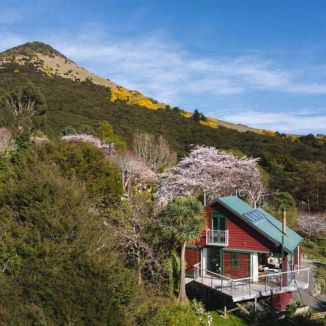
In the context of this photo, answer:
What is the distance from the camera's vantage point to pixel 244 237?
957 inches

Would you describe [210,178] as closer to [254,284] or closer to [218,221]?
[218,221]

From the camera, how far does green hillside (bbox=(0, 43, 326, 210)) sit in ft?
207

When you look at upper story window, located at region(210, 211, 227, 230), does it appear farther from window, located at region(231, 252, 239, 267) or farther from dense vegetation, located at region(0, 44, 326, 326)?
dense vegetation, located at region(0, 44, 326, 326)

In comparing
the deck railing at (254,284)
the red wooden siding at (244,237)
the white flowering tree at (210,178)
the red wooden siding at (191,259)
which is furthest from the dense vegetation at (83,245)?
the white flowering tree at (210,178)

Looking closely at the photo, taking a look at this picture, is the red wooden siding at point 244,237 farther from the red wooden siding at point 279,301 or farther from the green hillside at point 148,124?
the green hillside at point 148,124

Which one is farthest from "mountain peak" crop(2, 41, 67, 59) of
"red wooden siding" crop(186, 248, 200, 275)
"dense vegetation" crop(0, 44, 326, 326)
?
"red wooden siding" crop(186, 248, 200, 275)

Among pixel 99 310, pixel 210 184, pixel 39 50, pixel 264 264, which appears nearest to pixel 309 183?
pixel 210 184

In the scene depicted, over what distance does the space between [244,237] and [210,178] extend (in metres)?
11.8

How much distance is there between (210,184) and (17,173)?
17789 millimetres

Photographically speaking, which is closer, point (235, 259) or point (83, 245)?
point (83, 245)

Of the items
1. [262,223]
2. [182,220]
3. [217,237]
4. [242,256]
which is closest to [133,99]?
[217,237]

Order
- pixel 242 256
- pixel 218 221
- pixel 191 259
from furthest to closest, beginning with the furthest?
1. pixel 191 259
2. pixel 218 221
3. pixel 242 256

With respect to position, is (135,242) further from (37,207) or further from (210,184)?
(210,184)

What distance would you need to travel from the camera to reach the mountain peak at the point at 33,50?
116 meters
